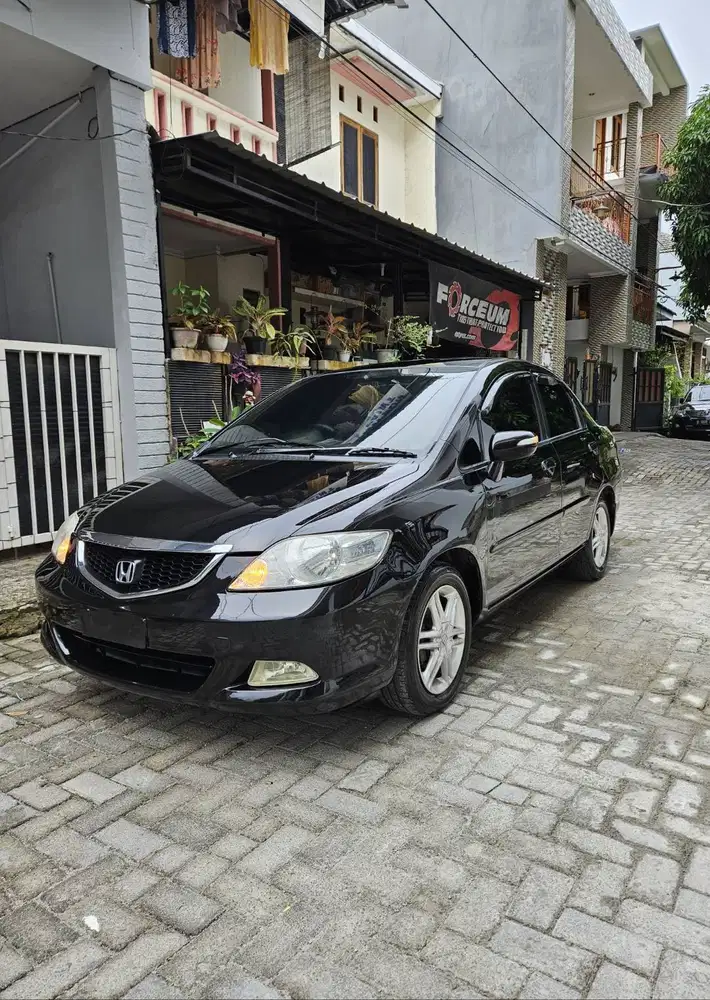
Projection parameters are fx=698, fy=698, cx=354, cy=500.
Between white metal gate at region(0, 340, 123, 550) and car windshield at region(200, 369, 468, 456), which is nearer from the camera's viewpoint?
car windshield at region(200, 369, 468, 456)

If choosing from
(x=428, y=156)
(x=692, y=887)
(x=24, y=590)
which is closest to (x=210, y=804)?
(x=692, y=887)

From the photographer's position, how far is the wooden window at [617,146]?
18.7 m

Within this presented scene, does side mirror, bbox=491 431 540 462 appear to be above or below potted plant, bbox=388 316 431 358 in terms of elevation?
below

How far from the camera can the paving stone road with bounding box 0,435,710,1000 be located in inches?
68.8

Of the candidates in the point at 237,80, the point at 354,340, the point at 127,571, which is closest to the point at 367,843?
the point at 127,571

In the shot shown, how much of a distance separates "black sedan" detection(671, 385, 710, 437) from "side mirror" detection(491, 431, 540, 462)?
59.7ft

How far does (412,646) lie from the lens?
280 cm

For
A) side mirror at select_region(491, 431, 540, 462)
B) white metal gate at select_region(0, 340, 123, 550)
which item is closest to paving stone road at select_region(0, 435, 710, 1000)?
side mirror at select_region(491, 431, 540, 462)

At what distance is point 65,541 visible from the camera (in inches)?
123

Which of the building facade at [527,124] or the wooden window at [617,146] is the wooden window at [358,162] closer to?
the building facade at [527,124]

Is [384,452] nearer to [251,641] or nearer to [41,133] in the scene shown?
[251,641]

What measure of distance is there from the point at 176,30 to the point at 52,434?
388 centimetres

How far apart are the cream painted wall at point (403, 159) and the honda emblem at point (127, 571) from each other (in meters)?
11.4

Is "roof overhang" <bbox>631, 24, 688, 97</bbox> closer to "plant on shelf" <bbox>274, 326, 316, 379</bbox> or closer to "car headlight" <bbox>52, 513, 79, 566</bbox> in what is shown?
"plant on shelf" <bbox>274, 326, 316, 379</bbox>
